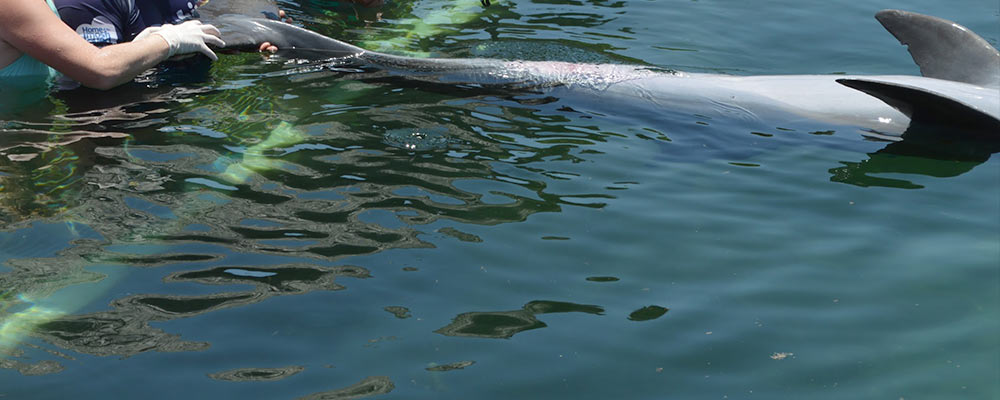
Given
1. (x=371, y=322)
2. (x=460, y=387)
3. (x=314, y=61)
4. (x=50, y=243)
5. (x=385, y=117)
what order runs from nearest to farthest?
(x=460, y=387)
(x=371, y=322)
(x=50, y=243)
(x=385, y=117)
(x=314, y=61)

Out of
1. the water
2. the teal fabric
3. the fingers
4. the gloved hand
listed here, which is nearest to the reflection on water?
the water

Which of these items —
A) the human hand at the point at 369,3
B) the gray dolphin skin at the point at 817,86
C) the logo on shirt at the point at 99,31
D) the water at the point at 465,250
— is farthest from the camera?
the human hand at the point at 369,3

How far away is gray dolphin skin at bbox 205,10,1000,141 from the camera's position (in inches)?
223

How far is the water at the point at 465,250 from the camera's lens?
3268mm

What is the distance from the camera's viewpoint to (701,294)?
12.5ft

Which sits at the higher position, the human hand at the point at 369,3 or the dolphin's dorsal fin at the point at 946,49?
the human hand at the point at 369,3

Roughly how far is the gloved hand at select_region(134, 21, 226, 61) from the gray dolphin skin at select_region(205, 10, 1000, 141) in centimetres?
105

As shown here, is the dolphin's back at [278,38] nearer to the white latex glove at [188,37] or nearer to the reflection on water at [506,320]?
the white latex glove at [188,37]

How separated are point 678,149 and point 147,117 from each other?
346cm

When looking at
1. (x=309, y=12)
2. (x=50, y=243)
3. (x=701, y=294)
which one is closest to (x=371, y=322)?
(x=701, y=294)

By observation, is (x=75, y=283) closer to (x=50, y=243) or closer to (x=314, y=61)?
(x=50, y=243)

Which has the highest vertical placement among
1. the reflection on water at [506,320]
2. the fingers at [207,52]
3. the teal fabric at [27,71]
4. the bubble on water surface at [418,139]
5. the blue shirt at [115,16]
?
the blue shirt at [115,16]

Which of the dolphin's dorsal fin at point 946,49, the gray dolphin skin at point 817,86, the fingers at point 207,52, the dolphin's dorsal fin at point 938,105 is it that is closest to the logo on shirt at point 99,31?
the fingers at point 207,52

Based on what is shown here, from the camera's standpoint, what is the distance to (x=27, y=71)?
19.7 ft
